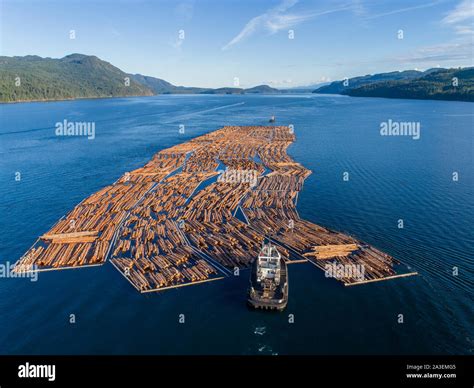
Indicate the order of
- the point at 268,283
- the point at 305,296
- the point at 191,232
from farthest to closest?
the point at 191,232 < the point at 305,296 < the point at 268,283

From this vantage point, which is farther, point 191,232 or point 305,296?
point 191,232

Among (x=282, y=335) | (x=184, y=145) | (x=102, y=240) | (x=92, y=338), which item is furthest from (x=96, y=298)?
(x=184, y=145)

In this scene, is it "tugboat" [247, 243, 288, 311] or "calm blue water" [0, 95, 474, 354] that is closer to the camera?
"calm blue water" [0, 95, 474, 354]

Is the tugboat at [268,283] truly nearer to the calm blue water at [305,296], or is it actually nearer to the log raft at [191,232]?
the calm blue water at [305,296]

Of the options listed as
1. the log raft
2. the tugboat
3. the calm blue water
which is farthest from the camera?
the log raft

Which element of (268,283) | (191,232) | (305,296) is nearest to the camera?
(268,283)

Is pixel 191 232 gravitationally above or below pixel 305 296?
above

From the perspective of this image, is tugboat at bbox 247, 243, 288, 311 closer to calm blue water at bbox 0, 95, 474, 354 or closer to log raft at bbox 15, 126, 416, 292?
calm blue water at bbox 0, 95, 474, 354

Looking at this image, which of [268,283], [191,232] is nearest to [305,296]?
[268,283]

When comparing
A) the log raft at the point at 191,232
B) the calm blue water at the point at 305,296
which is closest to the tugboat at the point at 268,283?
the calm blue water at the point at 305,296

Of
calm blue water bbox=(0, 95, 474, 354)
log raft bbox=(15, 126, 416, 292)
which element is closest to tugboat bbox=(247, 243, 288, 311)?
calm blue water bbox=(0, 95, 474, 354)

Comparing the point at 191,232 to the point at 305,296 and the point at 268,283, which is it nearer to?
the point at 268,283
